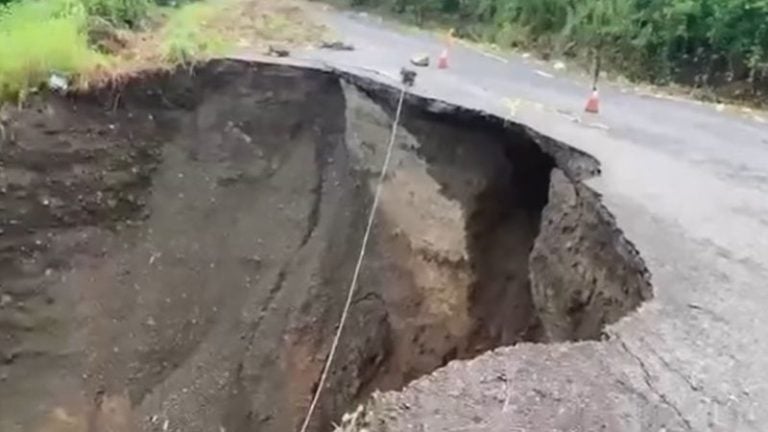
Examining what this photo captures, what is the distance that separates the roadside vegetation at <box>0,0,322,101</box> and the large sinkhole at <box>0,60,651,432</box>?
220mm

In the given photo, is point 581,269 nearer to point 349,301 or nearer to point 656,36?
point 349,301

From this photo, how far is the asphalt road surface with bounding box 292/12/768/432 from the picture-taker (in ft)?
11.1

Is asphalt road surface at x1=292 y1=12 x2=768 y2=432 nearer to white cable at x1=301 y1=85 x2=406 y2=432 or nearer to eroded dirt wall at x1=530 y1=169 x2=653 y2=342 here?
eroded dirt wall at x1=530 y1=169 x2=653 y2=342

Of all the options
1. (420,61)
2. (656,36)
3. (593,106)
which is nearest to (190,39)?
(420,61)

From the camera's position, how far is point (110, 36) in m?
10.9

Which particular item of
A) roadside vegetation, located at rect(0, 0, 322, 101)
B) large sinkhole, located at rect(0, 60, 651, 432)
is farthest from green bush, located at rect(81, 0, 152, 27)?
large sinkhole, located at rect(0, 60, 651, 432)

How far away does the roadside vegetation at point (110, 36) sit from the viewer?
941cm

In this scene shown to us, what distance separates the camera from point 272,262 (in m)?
10.0

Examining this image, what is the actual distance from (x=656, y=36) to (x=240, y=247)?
17.8ft

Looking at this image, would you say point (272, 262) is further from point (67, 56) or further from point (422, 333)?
point (67, 56)

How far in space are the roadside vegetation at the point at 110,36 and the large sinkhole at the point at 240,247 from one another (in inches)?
8.7

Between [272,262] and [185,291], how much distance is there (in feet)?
2.79

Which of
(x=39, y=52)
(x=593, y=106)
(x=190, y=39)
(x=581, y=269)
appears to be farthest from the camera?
(x=190, y=39)

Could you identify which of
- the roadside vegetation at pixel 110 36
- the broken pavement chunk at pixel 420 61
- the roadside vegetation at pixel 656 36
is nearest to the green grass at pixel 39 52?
the roadside vegetation at pixel 110 36
